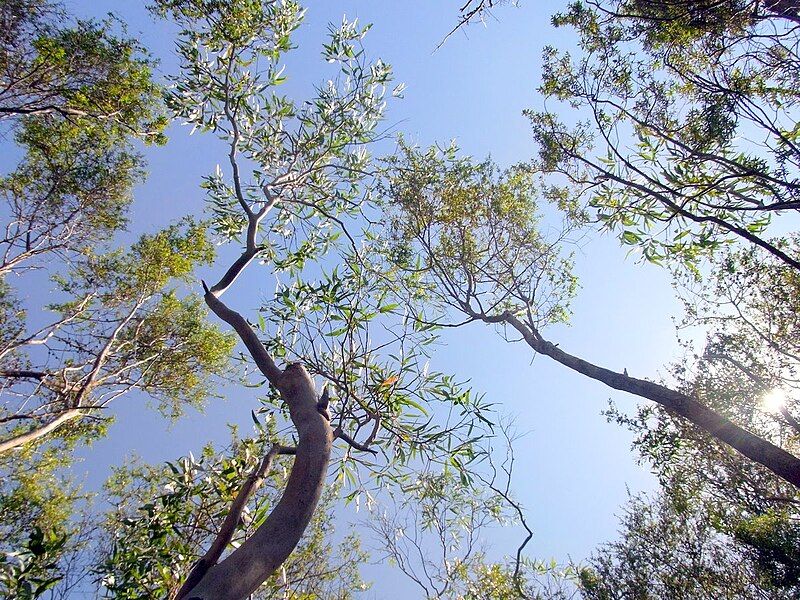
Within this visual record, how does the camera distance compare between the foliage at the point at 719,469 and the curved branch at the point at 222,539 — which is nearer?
the curved branch at the point at 222,539

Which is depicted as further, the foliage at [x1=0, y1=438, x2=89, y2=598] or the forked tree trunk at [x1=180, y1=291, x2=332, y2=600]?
the foliage at [x1=0, y1=438, x2=89, y2=598]

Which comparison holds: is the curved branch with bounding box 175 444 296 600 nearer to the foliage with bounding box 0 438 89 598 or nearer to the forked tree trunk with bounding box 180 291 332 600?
the forked tree trunk with bounding box 180 291 332 600

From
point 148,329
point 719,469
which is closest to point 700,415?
point 719,469

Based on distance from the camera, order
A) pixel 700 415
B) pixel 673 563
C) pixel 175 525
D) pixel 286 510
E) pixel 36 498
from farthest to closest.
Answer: pixel 36 498 → pixel 673 563 → pixel 700 415 → pixel 175 525 → pixel 286 510

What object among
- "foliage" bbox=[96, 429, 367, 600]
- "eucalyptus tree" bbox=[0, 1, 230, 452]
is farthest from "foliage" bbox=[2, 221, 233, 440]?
"foliage" bbox=[96, 429, 367, 600]

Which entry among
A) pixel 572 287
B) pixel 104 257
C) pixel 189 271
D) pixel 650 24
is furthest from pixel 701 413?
pixel 104 257

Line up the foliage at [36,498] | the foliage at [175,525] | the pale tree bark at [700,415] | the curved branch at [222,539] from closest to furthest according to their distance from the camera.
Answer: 1. the curved branch at [222,539]
2. the foliage at [175,525]
3. the pale tree bark at [700,415]
4. the foliage at [36,498]

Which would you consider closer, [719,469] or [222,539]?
[222,539]

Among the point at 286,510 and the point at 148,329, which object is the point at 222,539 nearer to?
the point at 286,510

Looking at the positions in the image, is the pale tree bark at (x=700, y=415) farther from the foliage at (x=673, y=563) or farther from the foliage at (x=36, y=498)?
the foliage at (x=36, y=498)

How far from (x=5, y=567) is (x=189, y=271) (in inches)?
334

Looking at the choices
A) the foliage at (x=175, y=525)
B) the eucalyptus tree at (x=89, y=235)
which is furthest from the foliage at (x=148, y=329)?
the foliage at (x=175, y=525)

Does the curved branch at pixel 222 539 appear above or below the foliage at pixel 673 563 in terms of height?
below

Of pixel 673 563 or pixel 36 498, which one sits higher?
pixel 673 563
